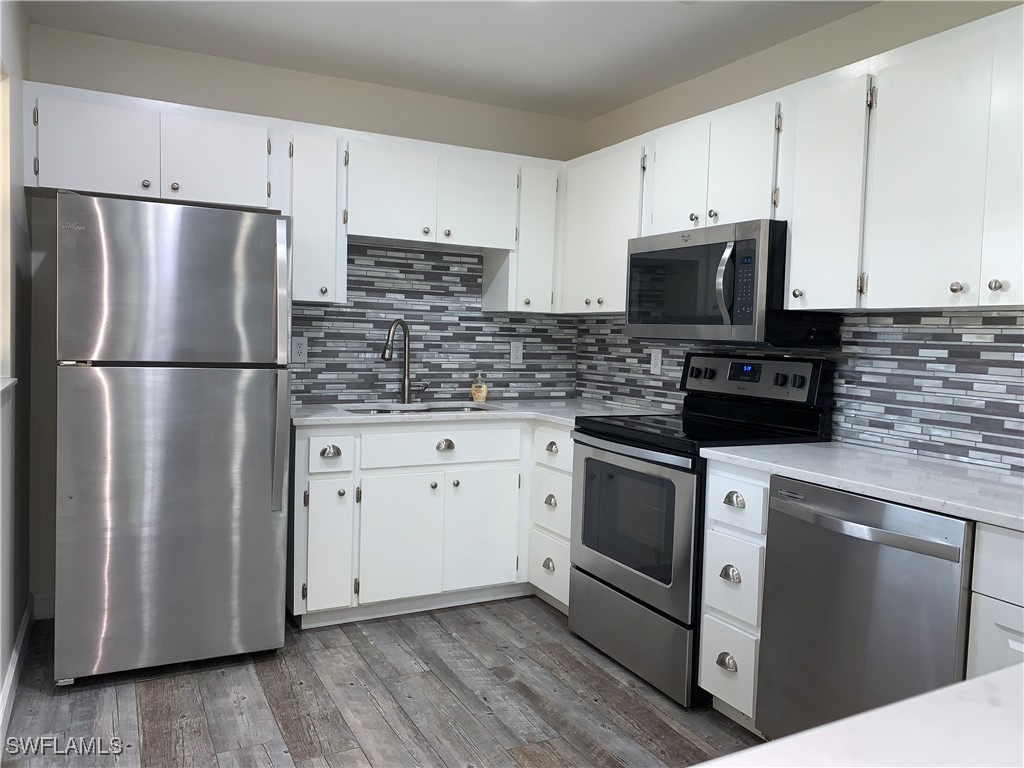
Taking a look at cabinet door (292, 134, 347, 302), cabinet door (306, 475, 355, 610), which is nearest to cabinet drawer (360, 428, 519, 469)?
cabinet door (306, 475, 355, 610)

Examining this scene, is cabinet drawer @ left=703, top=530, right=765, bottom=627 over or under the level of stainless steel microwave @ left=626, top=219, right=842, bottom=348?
under

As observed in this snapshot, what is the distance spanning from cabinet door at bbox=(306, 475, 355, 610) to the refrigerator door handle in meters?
0.26

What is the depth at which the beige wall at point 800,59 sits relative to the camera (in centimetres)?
249

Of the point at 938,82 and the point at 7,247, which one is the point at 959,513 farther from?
the point at 7,247

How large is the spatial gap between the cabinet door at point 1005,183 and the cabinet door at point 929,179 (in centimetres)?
2

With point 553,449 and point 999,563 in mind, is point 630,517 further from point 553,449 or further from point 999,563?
point 999,563

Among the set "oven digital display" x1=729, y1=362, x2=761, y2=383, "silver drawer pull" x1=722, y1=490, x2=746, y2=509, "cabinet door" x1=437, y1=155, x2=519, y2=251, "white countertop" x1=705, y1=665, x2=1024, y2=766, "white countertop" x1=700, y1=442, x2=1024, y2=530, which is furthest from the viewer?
"cabinet door" x1=437, y1=155, x2=519, y2=251

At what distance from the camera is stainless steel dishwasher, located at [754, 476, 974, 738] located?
1.73m

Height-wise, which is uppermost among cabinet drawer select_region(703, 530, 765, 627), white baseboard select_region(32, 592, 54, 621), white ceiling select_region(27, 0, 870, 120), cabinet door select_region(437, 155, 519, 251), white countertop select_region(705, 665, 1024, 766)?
white ceiling select_region(27, 0, 870, 120)

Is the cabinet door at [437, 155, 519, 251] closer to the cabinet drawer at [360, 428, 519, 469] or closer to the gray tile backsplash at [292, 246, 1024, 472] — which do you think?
the gray tile backsplash at [292, 246, 1024, 472]

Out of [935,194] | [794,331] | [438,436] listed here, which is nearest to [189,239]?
[438,436]

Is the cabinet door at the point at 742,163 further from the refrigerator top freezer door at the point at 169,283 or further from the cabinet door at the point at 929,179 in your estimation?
the refrigerator top freezer door at the point at 169,283

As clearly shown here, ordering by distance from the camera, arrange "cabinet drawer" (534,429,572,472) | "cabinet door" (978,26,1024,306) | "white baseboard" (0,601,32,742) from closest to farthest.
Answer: "cabinet door" (978,26,1024,306)
"white baseboard" (0,601,32,742)
"cabinet drawer" (534,429,572,472)

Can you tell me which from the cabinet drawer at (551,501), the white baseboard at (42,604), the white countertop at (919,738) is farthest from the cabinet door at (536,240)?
the white countertop at (919,738)
